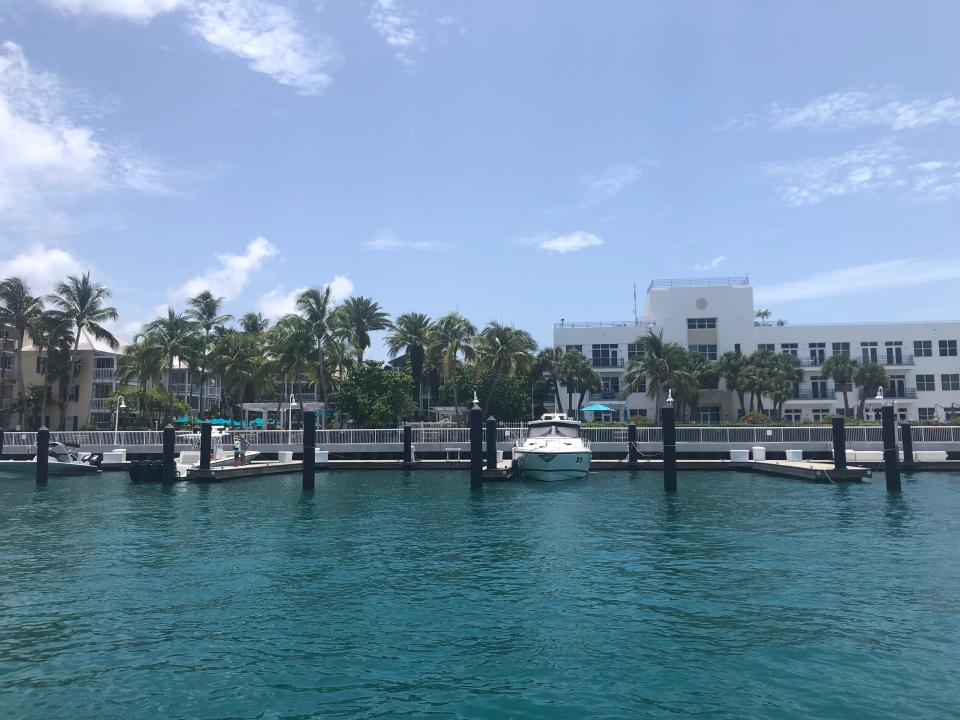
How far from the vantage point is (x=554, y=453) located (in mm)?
39062

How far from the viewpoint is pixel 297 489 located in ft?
124

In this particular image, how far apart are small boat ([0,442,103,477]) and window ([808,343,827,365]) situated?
62.9m

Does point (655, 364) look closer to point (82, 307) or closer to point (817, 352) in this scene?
point (817, 352)

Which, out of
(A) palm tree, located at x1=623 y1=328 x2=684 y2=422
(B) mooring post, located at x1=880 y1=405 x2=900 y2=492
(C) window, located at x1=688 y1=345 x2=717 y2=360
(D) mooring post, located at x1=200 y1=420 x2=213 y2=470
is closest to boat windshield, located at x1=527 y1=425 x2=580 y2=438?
(B) mooring post, located at x1=880 y1=405 x2=900 y2=492

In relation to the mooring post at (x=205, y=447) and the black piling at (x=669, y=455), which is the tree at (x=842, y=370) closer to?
the black piling at (x=669, y=455)

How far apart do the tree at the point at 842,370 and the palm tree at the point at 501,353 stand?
28.1 meters

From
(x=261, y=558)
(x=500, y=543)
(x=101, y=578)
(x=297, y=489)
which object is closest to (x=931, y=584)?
(x=500, y=543)

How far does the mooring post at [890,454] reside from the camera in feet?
104

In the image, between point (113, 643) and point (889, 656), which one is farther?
point (113, 643)

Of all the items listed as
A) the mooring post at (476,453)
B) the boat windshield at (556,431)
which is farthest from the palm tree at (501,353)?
the mooring post at (476,453)

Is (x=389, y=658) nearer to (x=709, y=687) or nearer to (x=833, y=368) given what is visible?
(x=709, y=687)

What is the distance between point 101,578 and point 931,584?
19439 millimetres

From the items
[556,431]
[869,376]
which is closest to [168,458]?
[556,431]

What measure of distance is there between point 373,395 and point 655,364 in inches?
964
